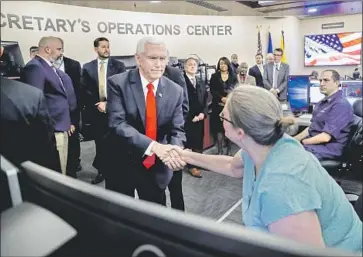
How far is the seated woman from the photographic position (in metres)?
0.59

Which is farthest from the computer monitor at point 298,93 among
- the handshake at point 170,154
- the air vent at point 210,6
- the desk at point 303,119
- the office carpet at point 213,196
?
the office carpet at point 213,196

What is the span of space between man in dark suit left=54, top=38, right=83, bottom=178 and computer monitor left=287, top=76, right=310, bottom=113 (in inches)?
21.2

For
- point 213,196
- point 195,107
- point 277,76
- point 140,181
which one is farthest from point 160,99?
point 213,196

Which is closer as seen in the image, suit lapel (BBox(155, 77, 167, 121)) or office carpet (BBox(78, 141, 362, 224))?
suit lapel (BBox(155, 77, 167, 121))

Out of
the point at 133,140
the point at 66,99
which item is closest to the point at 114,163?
the point at 133,140

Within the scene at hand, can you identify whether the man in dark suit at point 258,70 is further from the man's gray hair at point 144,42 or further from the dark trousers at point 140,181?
the dark trousers at point 140,181

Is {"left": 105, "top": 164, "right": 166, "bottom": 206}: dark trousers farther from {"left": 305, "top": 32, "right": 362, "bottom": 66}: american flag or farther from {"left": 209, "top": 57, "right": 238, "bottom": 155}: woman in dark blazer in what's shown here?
{"left": 305, "top": 32, "right": 362, "bottom": 66}: american flag

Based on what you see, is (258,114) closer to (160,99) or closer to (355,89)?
(355,89)

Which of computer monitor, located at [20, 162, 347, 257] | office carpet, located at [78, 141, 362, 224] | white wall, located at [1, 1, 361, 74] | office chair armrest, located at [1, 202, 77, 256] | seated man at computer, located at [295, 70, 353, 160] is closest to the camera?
computer monitor, located at [20, 162, 347, 257]

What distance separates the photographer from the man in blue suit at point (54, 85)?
0.69 m

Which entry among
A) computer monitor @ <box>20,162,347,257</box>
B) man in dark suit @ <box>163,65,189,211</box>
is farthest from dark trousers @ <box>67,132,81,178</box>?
man in dark suit @ <box>163,65,189,211</box>

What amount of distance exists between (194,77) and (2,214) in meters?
1.24

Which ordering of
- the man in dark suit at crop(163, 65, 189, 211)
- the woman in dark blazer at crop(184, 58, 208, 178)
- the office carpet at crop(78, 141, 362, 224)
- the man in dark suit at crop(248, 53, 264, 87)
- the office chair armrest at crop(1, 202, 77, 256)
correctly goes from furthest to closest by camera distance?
the office carpet at crop(78, 141, 362, 224), the woman in dark blazer at crop(184, 58, 208, 178), the man in dark suit at crop(163, 65, 189, 211), the man in dark suit at crop(248, 53, 264, 87), the office chair armrest at crop(1, 202, 77, 256)

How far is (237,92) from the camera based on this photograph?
2.26ft
